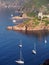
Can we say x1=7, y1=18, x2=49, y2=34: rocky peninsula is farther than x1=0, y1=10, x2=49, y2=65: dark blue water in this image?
Yes

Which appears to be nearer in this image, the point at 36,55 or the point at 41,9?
the point at 36,55

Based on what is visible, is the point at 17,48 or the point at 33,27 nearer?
the point at 17,48

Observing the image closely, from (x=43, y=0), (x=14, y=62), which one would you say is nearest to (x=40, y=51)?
(x=14, y=62)

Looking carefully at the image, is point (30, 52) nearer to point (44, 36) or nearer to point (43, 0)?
point (44, 36)

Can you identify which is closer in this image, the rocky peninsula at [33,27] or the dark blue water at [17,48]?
the dark blue water at [17,48]

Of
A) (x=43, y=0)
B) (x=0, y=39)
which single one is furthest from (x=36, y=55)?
(x=43, y=0)

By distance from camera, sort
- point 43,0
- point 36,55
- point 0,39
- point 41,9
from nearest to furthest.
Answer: point 36,55 < point 0,39 < point 41,9 < point 43,0

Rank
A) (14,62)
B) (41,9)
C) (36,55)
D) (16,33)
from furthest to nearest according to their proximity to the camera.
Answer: (41,9) < (16,33) < (36,55) < (14,62)

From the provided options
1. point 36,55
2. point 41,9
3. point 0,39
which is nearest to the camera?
point 36,55

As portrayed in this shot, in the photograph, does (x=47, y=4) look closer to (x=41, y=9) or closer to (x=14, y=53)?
(x=41, y=9)
